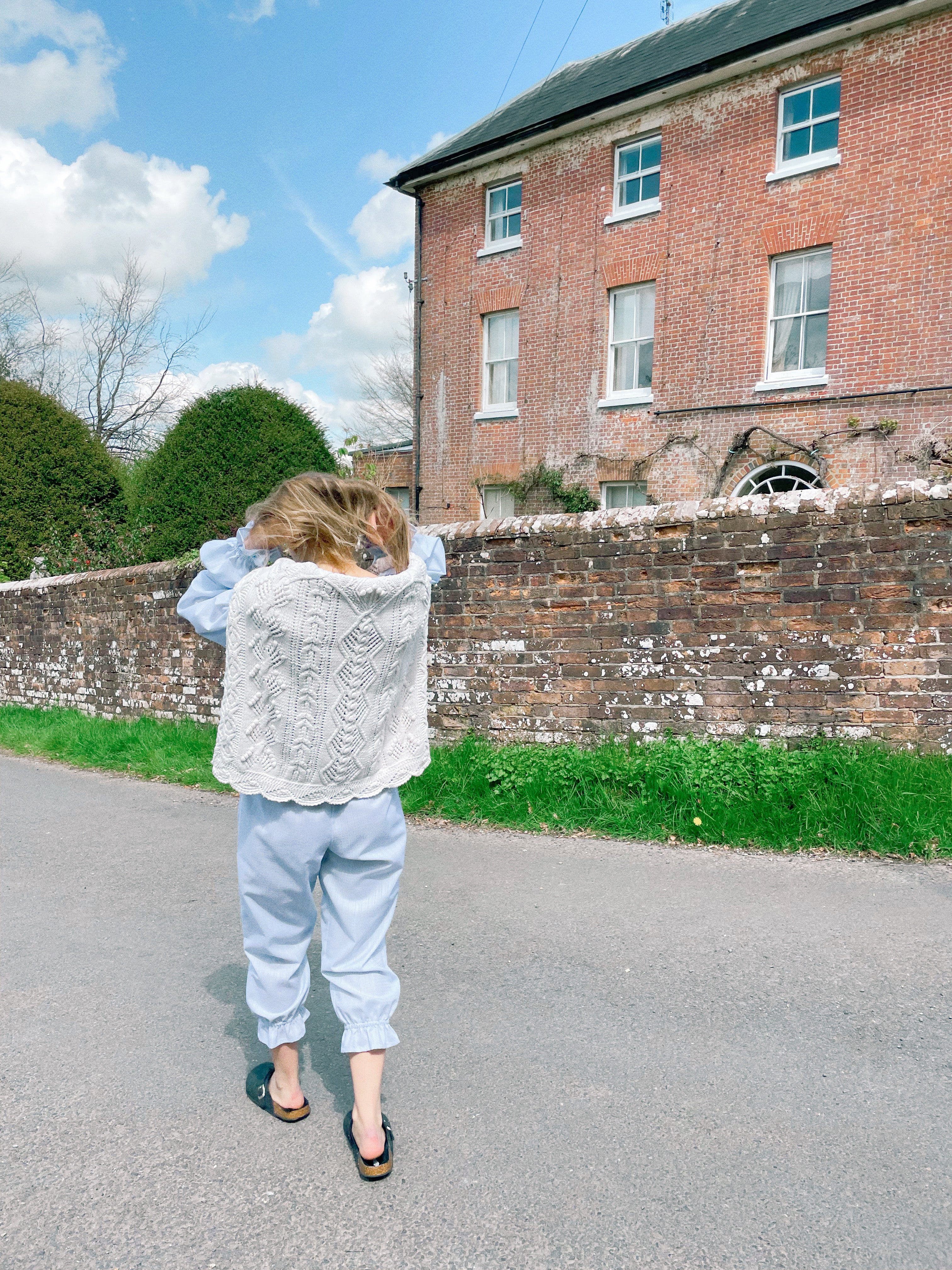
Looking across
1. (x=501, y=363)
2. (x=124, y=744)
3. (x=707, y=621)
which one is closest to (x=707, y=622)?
(x=707, y=621)

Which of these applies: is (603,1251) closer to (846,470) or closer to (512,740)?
(512,740)

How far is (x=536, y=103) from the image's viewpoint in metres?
19.0

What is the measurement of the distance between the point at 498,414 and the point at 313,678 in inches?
659

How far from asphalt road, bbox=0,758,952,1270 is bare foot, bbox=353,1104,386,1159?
0.08 metres

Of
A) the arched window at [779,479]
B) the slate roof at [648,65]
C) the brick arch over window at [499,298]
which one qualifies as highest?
the slate roof at [648,65]

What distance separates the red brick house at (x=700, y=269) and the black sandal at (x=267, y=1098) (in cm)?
1335

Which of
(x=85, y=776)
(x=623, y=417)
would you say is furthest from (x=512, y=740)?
(x=623, y=417)

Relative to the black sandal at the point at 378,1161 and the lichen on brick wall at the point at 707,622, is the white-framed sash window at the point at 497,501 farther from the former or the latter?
the black sandal at the point at 378,1161

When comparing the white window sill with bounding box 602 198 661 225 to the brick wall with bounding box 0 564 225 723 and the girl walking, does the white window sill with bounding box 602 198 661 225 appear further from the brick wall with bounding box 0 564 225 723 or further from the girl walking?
the girl walking

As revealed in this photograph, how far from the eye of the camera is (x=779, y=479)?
49.6ft

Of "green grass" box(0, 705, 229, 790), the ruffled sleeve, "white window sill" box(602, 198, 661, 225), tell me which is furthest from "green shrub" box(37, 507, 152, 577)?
"white window sill" box(602, 198, 661, 225)

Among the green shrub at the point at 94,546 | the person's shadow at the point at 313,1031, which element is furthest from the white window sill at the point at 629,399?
the person's shadow at the point at 313,1031

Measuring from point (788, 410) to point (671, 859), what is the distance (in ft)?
38.5

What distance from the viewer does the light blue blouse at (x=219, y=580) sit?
2461 millimetres
